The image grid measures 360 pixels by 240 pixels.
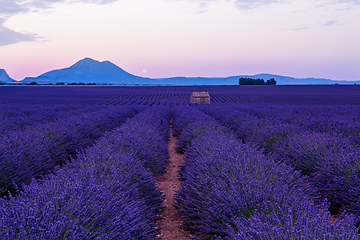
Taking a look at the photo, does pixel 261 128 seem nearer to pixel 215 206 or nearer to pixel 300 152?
pixel 300 152

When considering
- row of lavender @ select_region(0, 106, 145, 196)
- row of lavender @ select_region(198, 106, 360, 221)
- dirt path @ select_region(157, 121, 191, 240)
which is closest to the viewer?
dirt path @ select_region(157, 121, 191, 240)

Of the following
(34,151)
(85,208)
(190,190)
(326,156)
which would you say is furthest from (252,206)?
(34,151)

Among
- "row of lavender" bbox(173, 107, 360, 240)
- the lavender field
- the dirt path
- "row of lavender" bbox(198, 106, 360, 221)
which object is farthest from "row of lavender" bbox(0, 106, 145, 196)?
"row of lavender" bbox(198, 106, 360, 221)

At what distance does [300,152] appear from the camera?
433 centimetres

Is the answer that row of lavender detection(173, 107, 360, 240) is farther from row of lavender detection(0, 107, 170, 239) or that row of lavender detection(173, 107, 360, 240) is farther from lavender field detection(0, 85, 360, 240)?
row of lavender detection(0, 107, 170, 239)

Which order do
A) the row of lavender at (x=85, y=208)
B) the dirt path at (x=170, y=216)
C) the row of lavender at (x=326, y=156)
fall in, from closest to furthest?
the row of lavender at (x=85, y=208), the dirt path at (x=170, y=216), the row of lavender at (x=326, y=156)

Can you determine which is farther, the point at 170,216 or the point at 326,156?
the point at 326,156

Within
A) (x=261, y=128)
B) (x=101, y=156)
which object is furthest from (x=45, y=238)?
(x=261, y=128)

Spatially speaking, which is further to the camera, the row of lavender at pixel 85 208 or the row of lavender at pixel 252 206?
the row of lavender at pixel 252 206

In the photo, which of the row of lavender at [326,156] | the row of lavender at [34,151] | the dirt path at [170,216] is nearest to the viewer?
the dirt path at [170,216]

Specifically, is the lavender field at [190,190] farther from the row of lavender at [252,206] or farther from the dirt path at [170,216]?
the dirt path at [170,216]

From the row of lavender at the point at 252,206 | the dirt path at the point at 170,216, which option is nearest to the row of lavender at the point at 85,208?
the dirt path at the point at 170,216

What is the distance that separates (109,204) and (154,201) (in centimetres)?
115

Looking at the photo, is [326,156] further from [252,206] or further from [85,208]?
[85,208]
